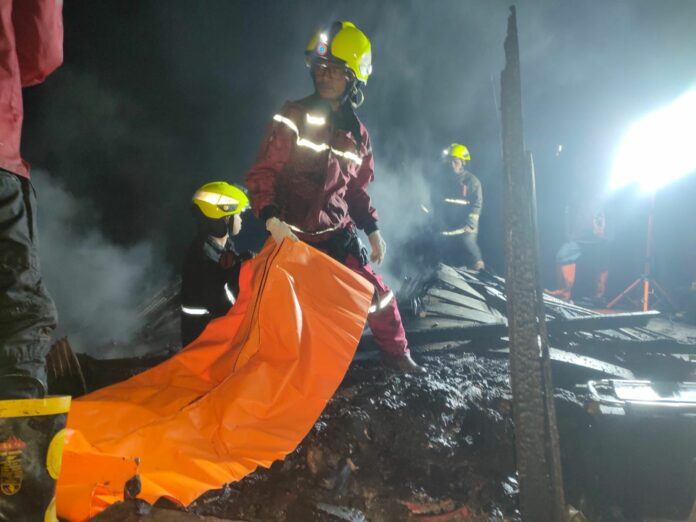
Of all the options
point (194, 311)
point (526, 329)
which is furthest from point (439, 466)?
point (194, 311)

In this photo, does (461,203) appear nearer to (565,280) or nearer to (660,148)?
(565,280)

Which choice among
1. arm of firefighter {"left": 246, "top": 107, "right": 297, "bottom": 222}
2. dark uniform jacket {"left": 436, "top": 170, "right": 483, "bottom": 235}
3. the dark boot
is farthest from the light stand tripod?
arm of firefighter {"left": 246, "top": 107, "right": 297, "bottom": 222}

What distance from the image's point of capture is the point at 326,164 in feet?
9.04

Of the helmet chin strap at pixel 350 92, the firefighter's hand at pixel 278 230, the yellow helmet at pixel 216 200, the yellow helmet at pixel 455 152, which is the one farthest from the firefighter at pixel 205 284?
the yellow helmet at pixel 455 152

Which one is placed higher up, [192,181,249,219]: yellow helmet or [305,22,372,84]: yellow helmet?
[305,22,372,84]: yellow helmet

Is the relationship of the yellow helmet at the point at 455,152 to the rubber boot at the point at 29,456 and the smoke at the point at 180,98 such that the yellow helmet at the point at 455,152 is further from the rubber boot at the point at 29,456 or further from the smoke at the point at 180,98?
the rubber boot at the point at 29,456

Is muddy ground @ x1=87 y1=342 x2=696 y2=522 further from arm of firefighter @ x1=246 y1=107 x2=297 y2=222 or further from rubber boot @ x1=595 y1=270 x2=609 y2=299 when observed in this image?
rubber boot @ x1=595 y1=270 x2=609 y2=299

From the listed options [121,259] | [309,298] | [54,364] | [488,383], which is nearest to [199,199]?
[54,364]

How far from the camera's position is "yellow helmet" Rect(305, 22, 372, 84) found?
2811 millimetres

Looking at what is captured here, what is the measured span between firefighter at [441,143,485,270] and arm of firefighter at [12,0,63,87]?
770 cm

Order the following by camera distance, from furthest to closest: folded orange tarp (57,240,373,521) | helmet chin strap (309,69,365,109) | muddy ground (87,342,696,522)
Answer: helmet chin strap (309,69,365,109)
muddy ground (87,342,696,522)
folded orange tarp (57,240,373,521)

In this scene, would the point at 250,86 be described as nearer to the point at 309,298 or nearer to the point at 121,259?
the point at 121,259

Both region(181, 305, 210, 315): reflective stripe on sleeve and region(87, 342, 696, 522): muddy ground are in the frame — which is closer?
region(87, 342, 696, 522): muddy ground

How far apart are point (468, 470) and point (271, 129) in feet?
8.12
